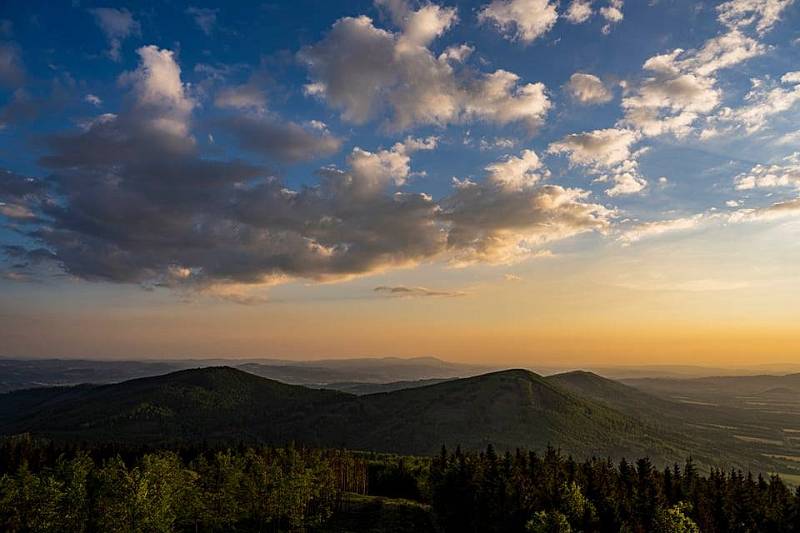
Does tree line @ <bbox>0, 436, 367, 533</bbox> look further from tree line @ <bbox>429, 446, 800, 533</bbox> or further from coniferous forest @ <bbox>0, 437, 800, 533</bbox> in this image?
tree line @ <bbox>429, 446, 800, 533</bbox>

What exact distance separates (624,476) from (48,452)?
15354 centimetres

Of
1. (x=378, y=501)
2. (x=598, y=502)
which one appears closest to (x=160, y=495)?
(x=598, y=502)

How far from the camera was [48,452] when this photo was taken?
152250 millimetres

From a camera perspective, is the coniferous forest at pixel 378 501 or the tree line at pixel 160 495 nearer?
the tree line at pixel 160 495

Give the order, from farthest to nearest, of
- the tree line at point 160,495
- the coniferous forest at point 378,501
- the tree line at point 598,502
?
the tree line at point 598,502, the coniferous forest at point 378,501, the tree line at point 160,495

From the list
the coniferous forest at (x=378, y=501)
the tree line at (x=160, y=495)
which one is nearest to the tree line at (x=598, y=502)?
the coniferous forest at (x=378, y=501)

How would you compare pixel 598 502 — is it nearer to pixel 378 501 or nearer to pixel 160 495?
pixel 378 501

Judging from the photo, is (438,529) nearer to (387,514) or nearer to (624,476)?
(387,514)

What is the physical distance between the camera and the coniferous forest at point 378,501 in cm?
7788

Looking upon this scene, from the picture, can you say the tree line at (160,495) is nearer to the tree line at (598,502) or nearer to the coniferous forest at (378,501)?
the coniferous forest at (378,501)

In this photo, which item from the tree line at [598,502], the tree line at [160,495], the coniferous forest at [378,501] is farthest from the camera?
the tree line at [598,502]

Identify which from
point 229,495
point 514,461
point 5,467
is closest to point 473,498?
point 514,461

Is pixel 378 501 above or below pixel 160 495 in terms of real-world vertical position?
below

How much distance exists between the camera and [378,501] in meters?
139
